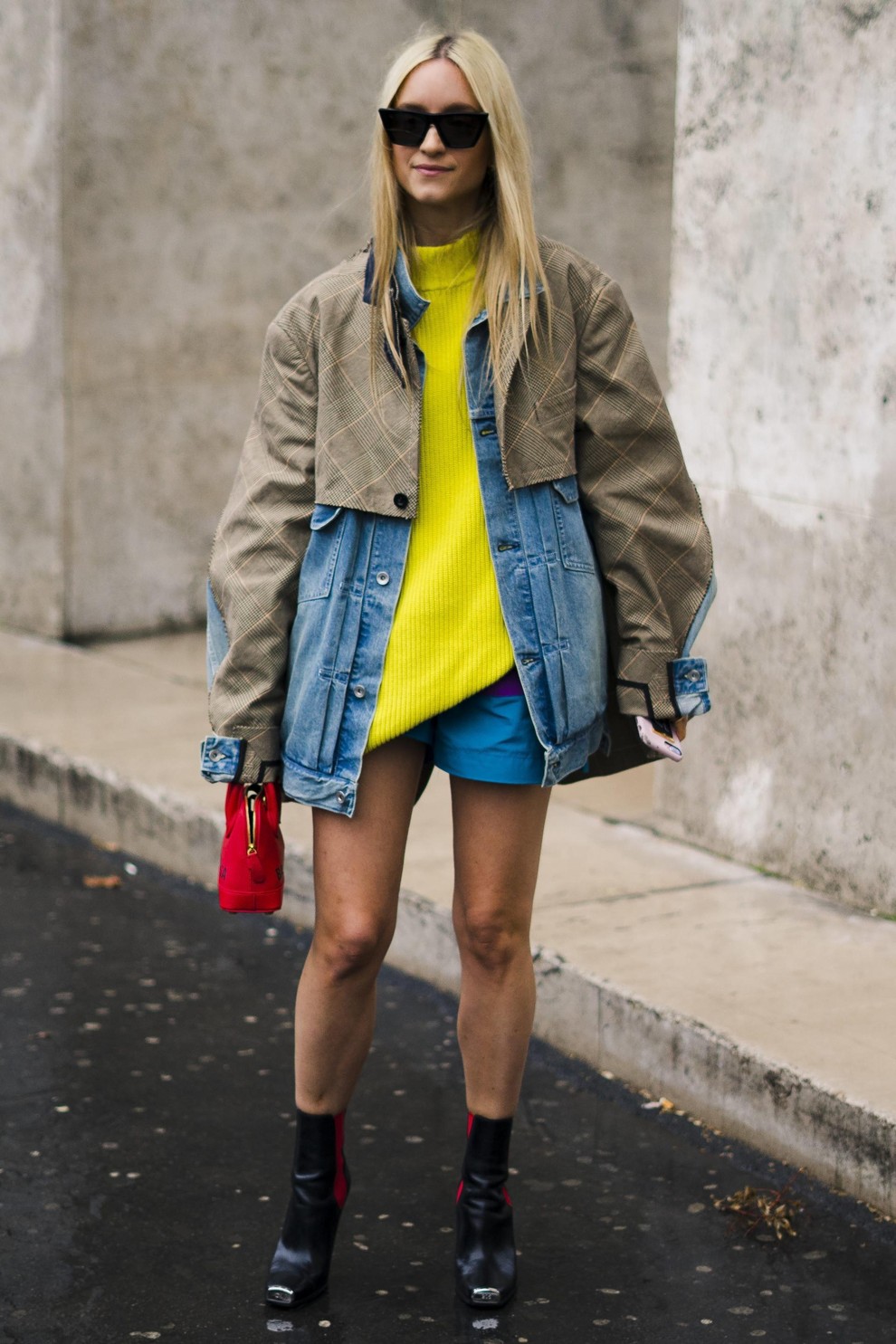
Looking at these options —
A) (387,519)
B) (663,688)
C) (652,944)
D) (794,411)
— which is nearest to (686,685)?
(663,688)

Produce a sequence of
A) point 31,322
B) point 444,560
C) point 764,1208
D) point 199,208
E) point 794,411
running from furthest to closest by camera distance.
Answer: point 199,208
point 31,322
point 794,411
point 764,1208
point 444,560

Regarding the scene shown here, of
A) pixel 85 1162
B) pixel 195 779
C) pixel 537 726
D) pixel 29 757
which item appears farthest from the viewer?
pixel 29 757

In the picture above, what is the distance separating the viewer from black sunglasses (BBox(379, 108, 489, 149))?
2.99m

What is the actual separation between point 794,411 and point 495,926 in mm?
2309

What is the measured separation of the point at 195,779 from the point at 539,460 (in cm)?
320

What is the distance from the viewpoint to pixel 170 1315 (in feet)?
10.6

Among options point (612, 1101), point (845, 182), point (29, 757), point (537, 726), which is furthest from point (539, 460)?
point (29, 757)

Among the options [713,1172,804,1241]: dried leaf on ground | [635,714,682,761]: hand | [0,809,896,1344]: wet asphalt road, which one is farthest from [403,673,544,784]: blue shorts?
[713,1172,804,1241]: dried leaf on ground

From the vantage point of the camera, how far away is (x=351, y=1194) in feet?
12.2

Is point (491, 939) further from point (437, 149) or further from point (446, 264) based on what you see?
point (437, 149)

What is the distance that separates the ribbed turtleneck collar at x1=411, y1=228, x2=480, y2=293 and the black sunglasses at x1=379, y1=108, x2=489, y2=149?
0.16 metres

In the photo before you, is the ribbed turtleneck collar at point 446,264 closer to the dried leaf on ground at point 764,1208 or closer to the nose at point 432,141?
the nose at point 432,141

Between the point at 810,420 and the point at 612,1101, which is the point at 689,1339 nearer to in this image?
the point at 612,1101

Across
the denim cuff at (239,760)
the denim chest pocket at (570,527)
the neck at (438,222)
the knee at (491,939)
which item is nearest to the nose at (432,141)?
the neck at (438,222)
